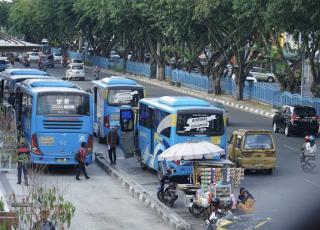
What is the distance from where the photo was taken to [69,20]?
8950cm

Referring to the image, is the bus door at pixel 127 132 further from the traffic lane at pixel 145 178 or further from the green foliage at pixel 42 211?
the green foliage at pixel 42 211

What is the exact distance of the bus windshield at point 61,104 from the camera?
27.7 meters

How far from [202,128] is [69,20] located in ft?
213

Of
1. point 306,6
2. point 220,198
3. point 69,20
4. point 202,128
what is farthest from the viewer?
point 69,20

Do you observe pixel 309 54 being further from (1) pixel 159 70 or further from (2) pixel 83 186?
(1) pixel 159 70

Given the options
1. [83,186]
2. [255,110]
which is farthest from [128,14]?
[83,186]

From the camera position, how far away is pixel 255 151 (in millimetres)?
27859

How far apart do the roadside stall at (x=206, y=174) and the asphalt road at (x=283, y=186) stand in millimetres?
571

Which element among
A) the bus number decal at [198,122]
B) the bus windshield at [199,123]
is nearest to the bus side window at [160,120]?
the bus windshield at [199,123]

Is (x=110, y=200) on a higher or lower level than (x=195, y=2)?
lower

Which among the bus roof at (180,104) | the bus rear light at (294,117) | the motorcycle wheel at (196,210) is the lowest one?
the motorcycle wheel at (196,210)

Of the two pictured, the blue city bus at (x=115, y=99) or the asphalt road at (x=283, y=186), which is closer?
the asphalt road at (x=283, y=186)

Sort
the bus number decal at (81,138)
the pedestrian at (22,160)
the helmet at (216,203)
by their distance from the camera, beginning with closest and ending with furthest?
the helmet at (216,203)
the pedestrian at (22,160)
the bus number decal at (81,138)

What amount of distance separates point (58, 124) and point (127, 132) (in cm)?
313
